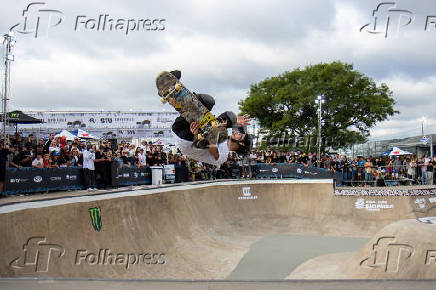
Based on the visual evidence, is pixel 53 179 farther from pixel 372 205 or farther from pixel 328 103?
pixel 328 103

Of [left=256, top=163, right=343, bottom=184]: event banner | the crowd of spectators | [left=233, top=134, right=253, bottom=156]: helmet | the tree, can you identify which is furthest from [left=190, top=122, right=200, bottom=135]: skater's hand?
the tree

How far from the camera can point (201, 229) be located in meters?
11.7

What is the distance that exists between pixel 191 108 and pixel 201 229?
6029mm

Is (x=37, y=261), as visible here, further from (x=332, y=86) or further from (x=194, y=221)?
(x=332, y=86)

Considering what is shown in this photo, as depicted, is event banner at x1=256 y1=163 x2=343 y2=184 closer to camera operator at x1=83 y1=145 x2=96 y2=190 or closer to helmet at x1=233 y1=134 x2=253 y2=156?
camera operator at x1=83 y1=145 x2=96 y2=190

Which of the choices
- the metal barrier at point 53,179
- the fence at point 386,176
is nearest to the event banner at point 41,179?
the metal barrier at point 53,179

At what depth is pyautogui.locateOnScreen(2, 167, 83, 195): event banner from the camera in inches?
372

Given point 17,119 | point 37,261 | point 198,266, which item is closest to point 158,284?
point 37,261

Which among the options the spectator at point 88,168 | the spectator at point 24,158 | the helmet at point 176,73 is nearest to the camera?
the helmet at point 176,73

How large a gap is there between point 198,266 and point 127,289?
16.3 ft

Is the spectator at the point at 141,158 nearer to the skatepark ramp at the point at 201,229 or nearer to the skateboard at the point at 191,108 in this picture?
the skatepark ramp at the point at 201,229

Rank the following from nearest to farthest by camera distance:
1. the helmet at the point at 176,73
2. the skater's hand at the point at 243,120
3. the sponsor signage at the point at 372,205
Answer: the skater's hand at the point at 243,120 < the helmet at the point at 176,73 < the sponsor signage at the point at 372,205

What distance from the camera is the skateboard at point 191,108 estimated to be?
6016 millimetres

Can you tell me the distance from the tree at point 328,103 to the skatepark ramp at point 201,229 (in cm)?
2003
